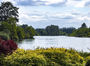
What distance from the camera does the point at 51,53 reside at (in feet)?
33.6

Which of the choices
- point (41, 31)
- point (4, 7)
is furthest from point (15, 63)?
point (41, 31)

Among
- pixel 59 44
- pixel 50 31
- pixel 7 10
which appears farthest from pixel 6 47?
pixel 50 31

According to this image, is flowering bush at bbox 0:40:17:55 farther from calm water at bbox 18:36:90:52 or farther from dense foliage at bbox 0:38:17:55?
calm water at bbox 18:36:90:52

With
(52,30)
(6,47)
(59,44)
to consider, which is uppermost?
(6,47)

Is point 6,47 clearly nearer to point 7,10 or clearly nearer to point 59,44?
point 59,44

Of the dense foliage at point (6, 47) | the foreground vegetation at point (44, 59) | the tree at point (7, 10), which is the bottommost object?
the foreground vegetation at point (44, 59)

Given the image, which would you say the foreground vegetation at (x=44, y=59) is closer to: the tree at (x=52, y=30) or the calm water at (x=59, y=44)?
the calm water at (x=59, y=44)

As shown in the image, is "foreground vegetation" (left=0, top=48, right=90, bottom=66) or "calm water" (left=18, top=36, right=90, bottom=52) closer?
"foreground vegetation" (left=0, top=48, right=90, bottom=66)

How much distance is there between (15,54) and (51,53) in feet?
5.93

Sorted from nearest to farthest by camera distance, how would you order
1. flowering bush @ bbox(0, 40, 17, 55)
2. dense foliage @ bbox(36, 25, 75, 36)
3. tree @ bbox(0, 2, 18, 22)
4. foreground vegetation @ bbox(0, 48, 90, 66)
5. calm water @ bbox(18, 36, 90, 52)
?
foreground vegetation @ bbox(0, 48, 90, 66), flowering bush @ bbox(0, 40, 17, 55), calm water @ bbox(18, 36, 90, 52), tree @ bbox(0, 2, 18, 22), dense foliage @ bbox(36, 25, 75, 36)

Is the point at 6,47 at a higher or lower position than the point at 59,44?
higher

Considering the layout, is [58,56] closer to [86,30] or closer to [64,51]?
[64,51]

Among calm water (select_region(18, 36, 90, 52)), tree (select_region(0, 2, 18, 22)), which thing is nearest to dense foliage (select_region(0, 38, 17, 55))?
calm water (select_region(18, 36, 90, 52))

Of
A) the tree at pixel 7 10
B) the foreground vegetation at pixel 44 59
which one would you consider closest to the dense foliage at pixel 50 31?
the tree at pixel 7 10
